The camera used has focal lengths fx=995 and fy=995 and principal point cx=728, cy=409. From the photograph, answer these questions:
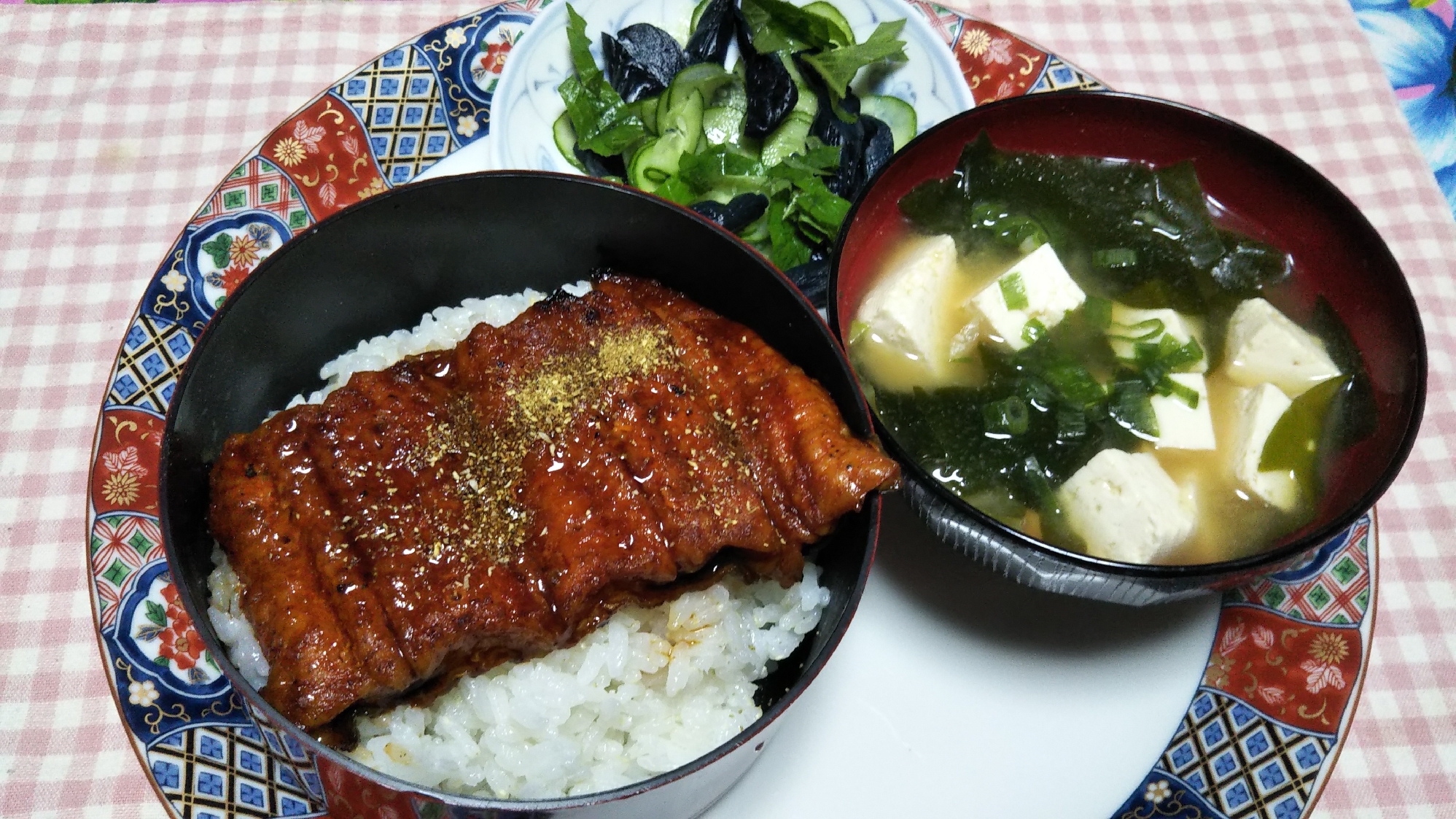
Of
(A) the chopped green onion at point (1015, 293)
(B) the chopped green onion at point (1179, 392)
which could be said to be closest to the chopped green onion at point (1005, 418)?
(A) the chopped green onion at point (1015, 293)

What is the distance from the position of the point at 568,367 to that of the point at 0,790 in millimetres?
1651

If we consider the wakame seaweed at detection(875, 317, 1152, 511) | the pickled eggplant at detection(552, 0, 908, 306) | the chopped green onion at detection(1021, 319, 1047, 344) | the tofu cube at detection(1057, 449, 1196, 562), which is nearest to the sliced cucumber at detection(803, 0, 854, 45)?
the pickled eggplant at detection(552, 0, 908, 306)

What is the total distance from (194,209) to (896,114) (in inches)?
91.2

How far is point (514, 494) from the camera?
86.4 inches

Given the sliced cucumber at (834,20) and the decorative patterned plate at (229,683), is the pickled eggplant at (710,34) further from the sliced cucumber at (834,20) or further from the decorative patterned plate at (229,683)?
the decorative patterned plate at (229,683)

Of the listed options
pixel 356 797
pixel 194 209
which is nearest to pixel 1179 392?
pixel 356 797

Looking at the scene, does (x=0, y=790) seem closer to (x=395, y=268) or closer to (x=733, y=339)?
(x=395, y=268)

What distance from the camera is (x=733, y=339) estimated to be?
7.91 feet

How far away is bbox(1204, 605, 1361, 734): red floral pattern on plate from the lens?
237 centimetres

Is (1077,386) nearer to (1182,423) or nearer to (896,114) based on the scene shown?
(1182,423)

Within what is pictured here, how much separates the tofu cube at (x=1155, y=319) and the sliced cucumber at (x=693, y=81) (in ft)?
4.78

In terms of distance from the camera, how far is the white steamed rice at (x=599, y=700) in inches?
84.3

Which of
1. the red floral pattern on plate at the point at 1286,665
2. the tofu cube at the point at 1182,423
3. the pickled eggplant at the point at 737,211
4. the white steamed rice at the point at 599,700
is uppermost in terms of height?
the pickled eggplant at the point at 737,211

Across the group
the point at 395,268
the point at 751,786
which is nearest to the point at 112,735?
the point at 395,268
